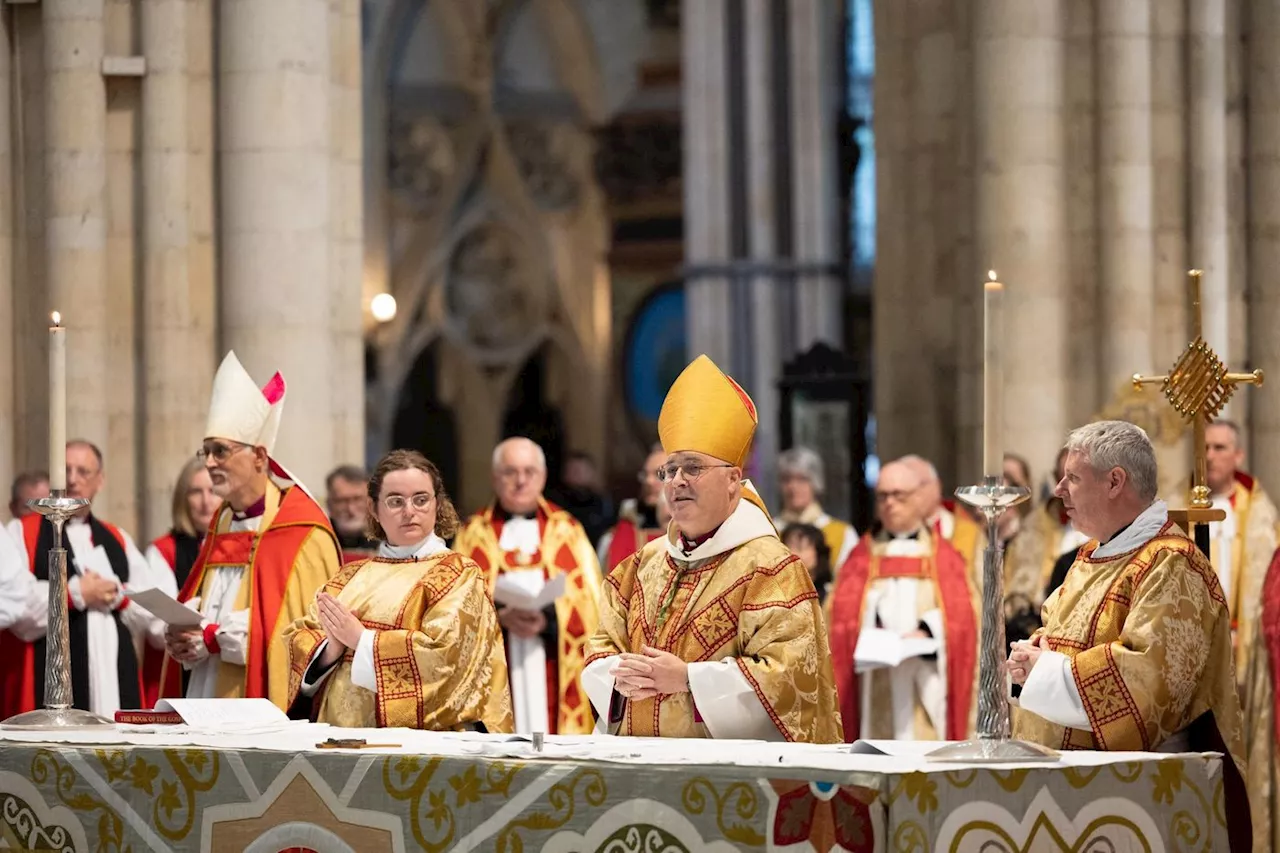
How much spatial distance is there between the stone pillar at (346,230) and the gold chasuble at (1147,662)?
6173 mm

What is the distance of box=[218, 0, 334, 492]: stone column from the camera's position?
10609 mm

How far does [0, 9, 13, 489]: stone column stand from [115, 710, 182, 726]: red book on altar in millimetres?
5316

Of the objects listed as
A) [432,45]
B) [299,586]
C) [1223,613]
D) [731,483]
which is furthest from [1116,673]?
[432,45]

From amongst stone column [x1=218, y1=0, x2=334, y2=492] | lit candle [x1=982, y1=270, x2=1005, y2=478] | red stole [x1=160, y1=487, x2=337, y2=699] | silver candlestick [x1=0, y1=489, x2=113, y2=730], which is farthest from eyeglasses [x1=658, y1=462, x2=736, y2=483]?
stone column [x1=218, y1=0, x2=334, y2=492]

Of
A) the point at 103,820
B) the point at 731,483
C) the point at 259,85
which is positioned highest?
the point at 259,85

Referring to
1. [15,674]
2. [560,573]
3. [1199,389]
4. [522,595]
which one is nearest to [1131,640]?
[1199,389]

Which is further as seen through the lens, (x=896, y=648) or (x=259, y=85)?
(x=259, y=85)

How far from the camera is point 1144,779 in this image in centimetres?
475

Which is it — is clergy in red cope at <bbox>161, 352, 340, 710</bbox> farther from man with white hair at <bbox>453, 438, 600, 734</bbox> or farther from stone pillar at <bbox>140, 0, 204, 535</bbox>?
stone pillar at <bbox>140, 0, 204, 535</bbox>

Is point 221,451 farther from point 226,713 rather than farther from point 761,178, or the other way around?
point 761,178

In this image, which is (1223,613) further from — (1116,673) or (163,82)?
(163,82)

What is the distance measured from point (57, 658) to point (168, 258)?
5.17 m

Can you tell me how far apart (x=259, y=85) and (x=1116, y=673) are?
6.58 meters

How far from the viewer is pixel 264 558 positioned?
287 inches
